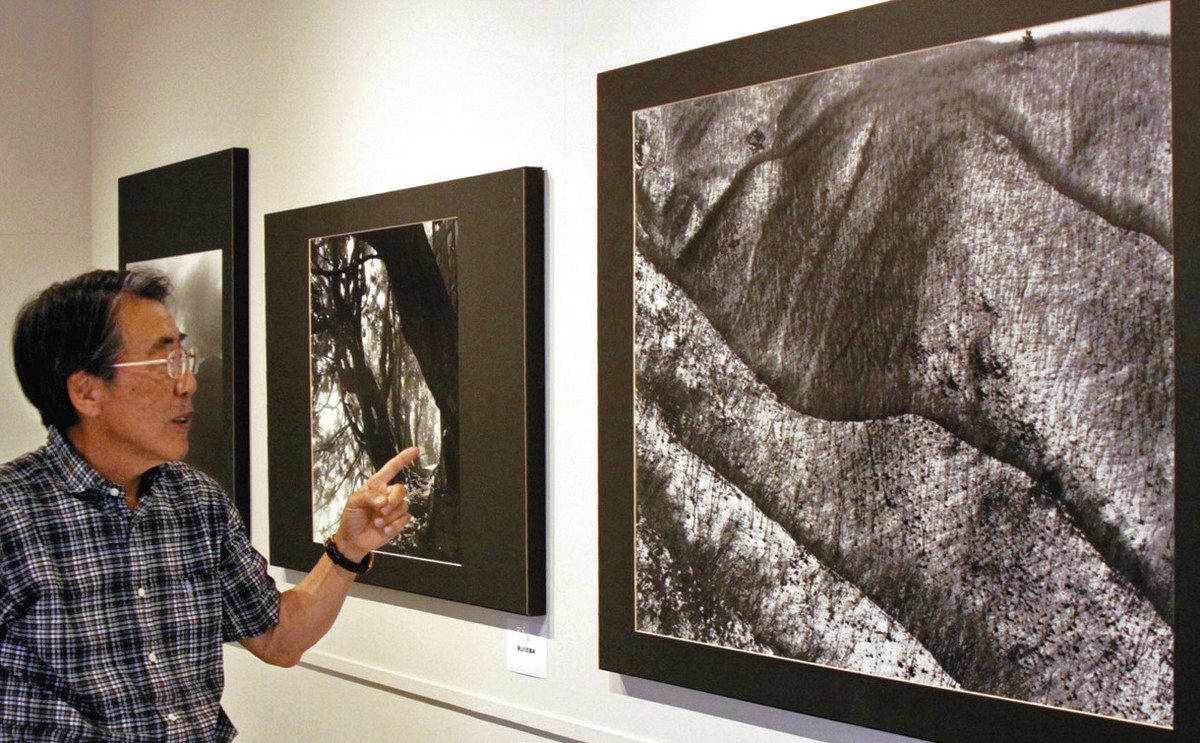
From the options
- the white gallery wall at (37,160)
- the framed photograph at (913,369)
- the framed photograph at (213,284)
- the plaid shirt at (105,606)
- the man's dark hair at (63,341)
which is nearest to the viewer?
the framed photograph at (913,369)

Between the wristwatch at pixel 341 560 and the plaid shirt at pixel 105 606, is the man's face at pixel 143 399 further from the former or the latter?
the wristwatch at pixel 341 560

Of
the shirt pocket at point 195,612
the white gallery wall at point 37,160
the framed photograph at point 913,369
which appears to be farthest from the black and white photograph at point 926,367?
the white gallery wall at point 37,160

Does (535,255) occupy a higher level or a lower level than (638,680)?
higher

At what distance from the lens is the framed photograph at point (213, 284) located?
306 centimetres

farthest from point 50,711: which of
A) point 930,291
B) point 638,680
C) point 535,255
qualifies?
point 930,291

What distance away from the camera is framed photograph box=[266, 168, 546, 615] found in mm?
2184

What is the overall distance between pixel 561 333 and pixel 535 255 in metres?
0.17

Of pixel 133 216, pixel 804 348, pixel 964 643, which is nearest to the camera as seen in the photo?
pixel 964 643

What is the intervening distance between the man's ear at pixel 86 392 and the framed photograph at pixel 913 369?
90cm

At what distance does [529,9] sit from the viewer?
7.34 feet

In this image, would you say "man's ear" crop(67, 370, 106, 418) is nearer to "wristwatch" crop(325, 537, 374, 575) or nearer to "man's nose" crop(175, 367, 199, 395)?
"man's nose" crop(175, 367, 199, 395)

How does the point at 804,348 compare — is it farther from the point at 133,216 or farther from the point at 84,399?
the point at 133,216

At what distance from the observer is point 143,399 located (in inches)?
73.1

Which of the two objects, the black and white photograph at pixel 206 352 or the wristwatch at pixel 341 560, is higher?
the black and white photograph at pixel 206 352
